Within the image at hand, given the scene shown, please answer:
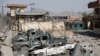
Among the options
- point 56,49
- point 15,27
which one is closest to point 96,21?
point 15,27

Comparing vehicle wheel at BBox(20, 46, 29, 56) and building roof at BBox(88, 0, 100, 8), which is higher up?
building roof at BBox(88, 0, 100, 8)

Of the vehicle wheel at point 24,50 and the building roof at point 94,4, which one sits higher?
the building roof at point 94,4

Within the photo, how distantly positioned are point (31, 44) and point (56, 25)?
17.6 metres

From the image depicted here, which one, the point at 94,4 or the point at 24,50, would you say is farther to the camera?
the point at 94,4

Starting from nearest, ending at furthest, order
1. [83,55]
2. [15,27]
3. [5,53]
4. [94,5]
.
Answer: [5,53], [83,55], [15,27], [94,5]

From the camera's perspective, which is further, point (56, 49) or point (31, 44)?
point (31, 44)

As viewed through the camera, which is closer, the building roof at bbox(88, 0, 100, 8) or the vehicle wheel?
the vehicle wheel

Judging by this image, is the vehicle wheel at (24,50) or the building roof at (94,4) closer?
the vehicle wheel at (24,50)

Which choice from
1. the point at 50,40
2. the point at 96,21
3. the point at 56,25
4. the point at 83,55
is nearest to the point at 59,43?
the point at 50,40

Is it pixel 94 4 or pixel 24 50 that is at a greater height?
pixel 94 4

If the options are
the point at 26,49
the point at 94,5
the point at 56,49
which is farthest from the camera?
the point at 94,5

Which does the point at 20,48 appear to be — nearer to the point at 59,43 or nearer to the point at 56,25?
the point at 59,43

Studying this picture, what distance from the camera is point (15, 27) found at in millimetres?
40219

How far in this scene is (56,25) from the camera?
1612 inches
